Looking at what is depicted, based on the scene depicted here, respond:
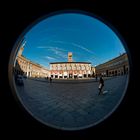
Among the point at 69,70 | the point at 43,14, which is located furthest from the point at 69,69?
the point at 43,14

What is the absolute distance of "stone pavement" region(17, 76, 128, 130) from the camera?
1.55 meters

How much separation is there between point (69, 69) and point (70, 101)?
0.63m

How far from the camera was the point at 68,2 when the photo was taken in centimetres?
134

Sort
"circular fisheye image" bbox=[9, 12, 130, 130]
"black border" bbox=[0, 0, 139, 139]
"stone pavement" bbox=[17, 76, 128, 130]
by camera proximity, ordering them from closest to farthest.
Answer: "black border" bbox=[0, 0, 139, 139] → "circular fisheye image" bbox=[9, 12, 130, 130] → "stone pavement" bbox=[17, 76, 128, 130]

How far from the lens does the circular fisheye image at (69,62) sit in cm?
145

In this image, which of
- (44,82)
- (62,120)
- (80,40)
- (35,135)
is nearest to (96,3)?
(80,40)

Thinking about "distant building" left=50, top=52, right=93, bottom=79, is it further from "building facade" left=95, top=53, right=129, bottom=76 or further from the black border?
the black border

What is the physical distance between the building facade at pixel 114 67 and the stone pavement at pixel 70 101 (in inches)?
4.0

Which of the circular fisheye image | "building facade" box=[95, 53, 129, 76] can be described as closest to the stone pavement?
the circular fisheye image

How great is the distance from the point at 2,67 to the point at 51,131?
924mm

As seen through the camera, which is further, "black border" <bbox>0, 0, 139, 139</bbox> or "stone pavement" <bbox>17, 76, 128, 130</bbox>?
"stone pavement" <bbox>17, 76, 128, 130</bbox>

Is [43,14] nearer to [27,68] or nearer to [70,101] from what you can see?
[27,68]

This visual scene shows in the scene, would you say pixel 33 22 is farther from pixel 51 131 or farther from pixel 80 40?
pixel 51 131

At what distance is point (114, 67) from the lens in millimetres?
1592
